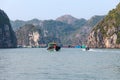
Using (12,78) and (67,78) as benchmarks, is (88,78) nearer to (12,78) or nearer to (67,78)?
(67,78)

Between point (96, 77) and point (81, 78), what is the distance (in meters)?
3.03

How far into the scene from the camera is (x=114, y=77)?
7175cm

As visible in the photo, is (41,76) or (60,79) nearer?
(60,79)

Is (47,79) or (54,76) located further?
(54,76)

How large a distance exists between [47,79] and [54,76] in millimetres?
5315

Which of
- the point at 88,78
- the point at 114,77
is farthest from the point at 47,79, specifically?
the point at 114,77

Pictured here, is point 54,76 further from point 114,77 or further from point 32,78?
point 114,77

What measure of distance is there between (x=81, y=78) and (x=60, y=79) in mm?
3916

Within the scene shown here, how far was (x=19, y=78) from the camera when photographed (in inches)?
2785

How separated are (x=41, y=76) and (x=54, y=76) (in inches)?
96.7

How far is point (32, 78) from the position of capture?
71.0 metres

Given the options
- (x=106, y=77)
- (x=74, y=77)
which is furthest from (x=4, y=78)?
(x=106, y=77)

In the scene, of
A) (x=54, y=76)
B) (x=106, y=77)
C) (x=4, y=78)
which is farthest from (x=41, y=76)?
(x=106, y=77)

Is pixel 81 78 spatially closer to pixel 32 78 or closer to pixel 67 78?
pixel 67 78
